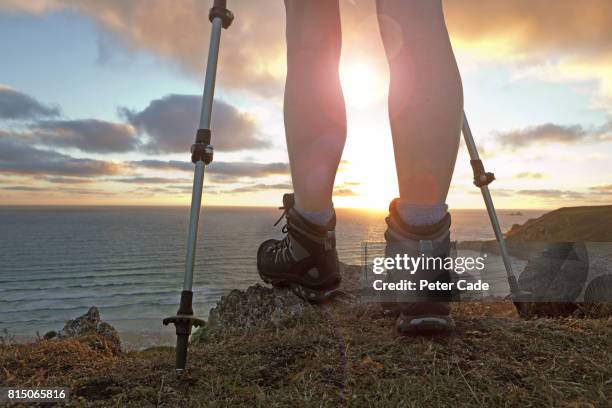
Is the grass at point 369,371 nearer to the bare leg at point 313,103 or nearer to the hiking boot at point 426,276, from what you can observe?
the hiking boot at point 426,276

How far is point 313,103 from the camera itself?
2.62m

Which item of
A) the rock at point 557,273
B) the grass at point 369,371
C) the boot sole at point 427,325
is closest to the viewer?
the grass at point 369,371

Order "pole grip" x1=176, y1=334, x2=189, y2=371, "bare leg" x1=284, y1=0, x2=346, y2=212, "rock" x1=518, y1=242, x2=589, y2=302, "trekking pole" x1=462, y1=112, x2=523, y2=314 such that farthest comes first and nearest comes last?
1. "rock" x1=518, y1=242, x2=589, y2=302
2. "trekking pole" x1=462, y1=112, x2=523, y2=314
3. "bare leg" x1=284, y1=0, x2=346, y2=212
4. "pole grip" x1=176, y1=334, x2=189, y2=371

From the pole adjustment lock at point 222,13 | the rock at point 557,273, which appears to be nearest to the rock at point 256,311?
the rock at point 557,273

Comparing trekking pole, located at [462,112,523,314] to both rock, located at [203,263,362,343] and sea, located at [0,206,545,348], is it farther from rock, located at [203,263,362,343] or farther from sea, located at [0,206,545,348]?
sea, located at [0,206,545,348]

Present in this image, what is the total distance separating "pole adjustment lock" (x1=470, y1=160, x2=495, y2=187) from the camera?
12.9 ft

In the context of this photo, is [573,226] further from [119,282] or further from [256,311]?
[119,282]

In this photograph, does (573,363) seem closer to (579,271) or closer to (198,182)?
(198,182)

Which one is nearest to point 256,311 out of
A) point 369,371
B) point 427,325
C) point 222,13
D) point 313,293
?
point 313,293

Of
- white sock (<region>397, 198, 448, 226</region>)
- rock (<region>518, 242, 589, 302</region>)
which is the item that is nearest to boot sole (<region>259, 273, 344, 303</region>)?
white sock (<region>397, 198, 448, 226</region>)

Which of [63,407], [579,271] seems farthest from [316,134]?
[579,271]

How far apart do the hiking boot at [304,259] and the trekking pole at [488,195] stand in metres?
1.84

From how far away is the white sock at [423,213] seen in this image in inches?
92.9

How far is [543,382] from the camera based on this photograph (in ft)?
5.96
